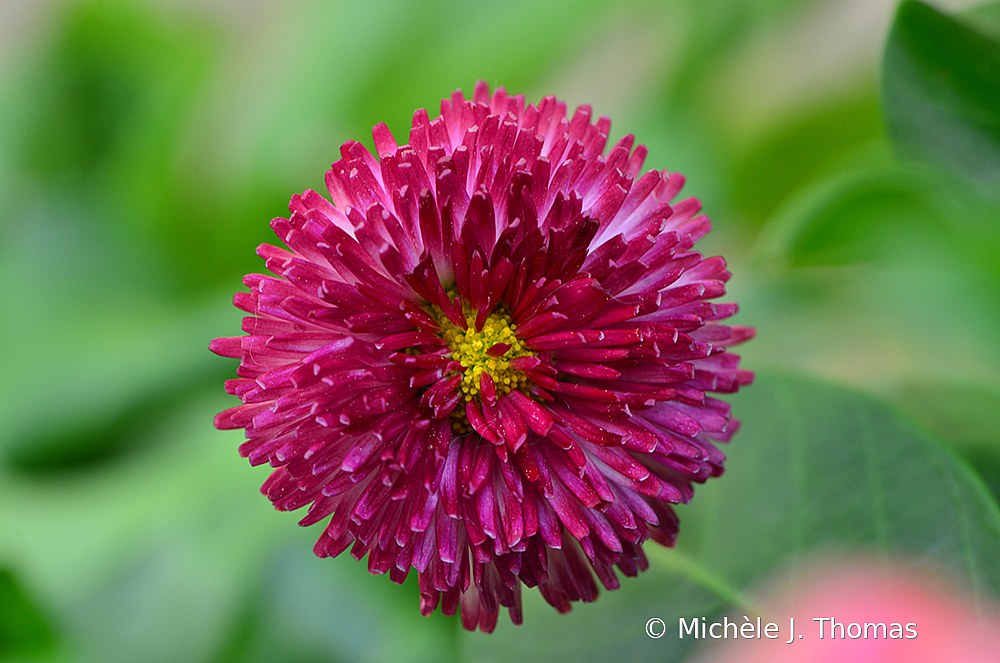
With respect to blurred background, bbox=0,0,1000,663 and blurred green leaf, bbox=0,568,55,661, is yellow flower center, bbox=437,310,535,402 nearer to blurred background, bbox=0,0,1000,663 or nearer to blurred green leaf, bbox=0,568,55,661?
blurred background, bbox=0,0,1000,663

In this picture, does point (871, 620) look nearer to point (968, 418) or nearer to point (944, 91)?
point (968, 418)

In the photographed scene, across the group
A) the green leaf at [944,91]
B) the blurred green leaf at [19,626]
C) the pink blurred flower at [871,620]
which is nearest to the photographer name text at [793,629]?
the pink blurred flower at [871,620]

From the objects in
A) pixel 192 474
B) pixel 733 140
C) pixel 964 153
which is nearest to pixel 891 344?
pixel 964 153

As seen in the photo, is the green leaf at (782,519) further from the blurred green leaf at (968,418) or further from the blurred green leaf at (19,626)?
the blurred green leaf at (19,626)

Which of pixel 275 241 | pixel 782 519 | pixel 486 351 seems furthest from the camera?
pixel 275 241

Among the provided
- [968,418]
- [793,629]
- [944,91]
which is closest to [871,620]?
[793,629]

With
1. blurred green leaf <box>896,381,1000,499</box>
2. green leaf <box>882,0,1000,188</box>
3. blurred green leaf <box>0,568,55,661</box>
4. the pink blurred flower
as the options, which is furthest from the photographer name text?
blurred green leaf <box>0,568,55,661</box>
